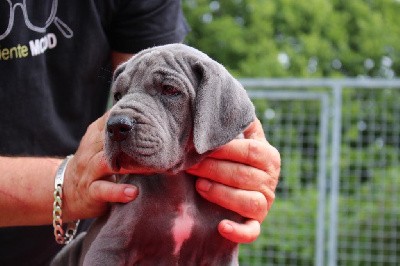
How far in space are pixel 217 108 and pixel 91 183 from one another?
431 millimetres

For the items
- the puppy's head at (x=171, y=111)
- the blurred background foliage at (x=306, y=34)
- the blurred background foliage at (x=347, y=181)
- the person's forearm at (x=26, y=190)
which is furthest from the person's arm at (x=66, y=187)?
the blurred background foliage at (x=306, y=34)

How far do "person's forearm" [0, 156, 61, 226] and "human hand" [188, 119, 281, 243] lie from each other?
48cm

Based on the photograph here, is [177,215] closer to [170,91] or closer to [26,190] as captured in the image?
[170,91]

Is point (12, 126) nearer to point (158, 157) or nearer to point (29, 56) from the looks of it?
point (29, 56)

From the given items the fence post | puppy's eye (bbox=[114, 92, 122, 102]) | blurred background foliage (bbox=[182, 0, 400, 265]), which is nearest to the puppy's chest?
puppy's eye (bbox=[114, 92, 122, 102])

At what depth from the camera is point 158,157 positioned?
6.97ft

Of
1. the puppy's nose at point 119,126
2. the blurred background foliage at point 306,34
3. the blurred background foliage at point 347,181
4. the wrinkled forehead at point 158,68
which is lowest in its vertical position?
the blurred background foliage at point 306,34

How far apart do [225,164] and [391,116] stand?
14.6ft

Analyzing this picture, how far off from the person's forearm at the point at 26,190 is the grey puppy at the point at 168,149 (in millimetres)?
251

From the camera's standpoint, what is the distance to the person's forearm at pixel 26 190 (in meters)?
2.48

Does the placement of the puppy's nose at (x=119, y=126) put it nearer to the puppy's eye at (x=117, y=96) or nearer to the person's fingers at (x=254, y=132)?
the puppy's eye at (x=117, y=96)

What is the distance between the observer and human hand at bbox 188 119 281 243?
2.29 m

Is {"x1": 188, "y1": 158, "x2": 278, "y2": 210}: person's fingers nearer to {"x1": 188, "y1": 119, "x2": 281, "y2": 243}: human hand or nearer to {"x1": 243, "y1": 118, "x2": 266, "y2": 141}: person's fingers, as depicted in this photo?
{"x1": 188, "y1": 119, "x2": 281, "y2": 243}: human hand

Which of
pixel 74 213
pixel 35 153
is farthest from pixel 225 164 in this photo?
pixel 35 153
